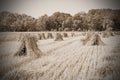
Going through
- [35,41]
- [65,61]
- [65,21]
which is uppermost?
[65,21]

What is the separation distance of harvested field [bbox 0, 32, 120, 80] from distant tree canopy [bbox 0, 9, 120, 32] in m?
0.12

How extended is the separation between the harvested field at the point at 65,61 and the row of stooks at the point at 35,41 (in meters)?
0.05

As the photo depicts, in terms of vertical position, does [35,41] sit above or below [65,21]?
below

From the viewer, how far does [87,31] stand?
3428mm

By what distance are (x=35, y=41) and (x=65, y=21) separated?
1.78ft

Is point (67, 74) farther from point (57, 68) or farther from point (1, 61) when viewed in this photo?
point (1, 61)

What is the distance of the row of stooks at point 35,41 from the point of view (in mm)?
3252

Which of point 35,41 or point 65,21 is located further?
point 65,21

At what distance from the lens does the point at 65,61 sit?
10.7ft

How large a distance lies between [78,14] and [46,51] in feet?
2.38

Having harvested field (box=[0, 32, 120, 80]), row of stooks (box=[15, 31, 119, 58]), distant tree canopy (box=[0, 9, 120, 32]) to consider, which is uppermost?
distant tree canopy (box=[0, 9, 120, 32])

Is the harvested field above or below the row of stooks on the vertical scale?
below

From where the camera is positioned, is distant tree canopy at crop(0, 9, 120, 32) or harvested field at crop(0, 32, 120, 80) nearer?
harvested field at crop(0, 32, 120, 80)

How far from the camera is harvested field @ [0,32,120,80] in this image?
312 centimetres
